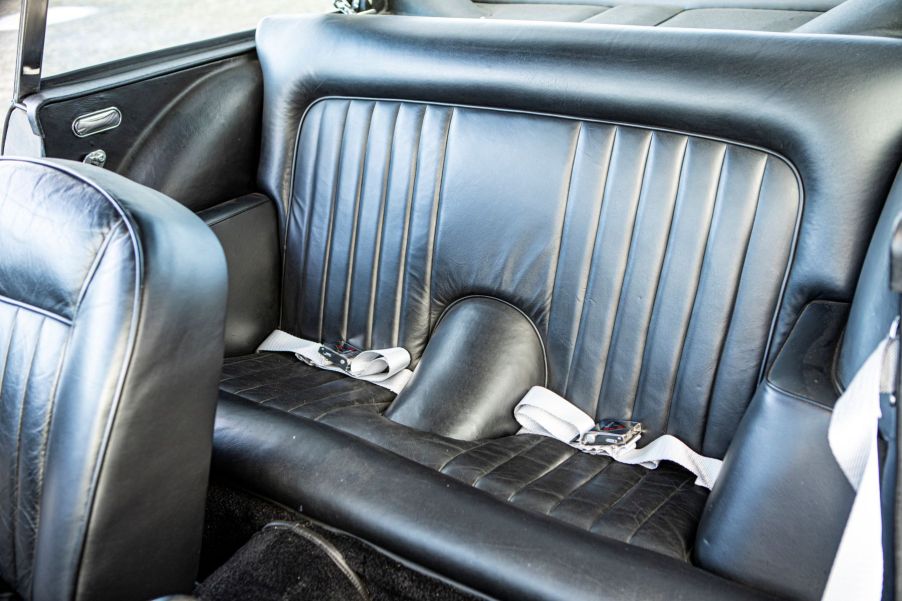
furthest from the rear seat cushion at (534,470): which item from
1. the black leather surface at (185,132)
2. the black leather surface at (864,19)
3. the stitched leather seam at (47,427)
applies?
the black leather surface at (864,19)

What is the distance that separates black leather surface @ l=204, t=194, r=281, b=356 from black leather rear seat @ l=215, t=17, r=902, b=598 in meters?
0.05

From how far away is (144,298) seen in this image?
99 cm

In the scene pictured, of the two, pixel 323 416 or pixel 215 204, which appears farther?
pixel 215 204

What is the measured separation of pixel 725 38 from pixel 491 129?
444mm

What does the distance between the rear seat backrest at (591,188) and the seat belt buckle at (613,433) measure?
28 mm

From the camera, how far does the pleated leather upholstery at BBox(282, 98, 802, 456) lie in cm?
150

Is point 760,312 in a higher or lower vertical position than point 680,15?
lower

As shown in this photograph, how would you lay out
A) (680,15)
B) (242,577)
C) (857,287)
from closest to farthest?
(242,577)
(857,287)
(680,15)

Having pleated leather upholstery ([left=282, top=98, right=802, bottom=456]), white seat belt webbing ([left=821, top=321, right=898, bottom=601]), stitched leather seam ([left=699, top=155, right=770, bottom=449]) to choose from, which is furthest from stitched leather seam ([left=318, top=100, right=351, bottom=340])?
white seat belt webbing ([left=821, top=321, right=898, bottom=601])

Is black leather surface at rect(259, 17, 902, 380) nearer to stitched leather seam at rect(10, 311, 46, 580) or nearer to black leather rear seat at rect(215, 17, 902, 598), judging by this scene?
black leather rear seat at rect(215, 17, 902, 598)

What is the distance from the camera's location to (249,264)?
1.96 m

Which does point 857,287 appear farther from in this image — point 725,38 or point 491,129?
point 491,129

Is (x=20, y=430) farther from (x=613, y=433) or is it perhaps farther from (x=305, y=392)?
(x=613, y=433)

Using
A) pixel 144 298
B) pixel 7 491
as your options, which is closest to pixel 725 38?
pixel 144 298
